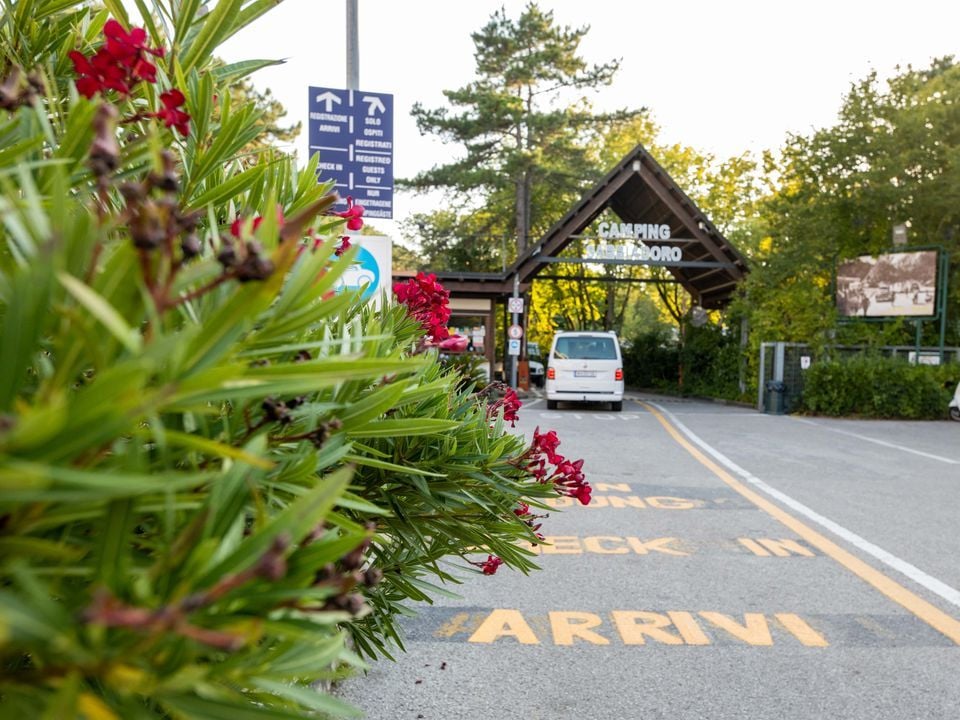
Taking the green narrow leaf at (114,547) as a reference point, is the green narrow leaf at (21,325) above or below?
above

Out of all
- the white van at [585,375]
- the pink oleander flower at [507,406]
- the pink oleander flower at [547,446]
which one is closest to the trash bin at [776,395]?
the white van at [585,375]

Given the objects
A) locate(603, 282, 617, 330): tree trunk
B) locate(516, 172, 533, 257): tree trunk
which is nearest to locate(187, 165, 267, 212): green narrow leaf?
locate(516, 172, 533, 257): tree trunk

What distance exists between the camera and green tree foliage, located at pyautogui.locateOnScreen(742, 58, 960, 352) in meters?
21.9

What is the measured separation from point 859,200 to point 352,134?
20178 millimetres

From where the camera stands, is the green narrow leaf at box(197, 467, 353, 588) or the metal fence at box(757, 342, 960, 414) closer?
the green narrow leaf at box(197, 467, 353, 588)

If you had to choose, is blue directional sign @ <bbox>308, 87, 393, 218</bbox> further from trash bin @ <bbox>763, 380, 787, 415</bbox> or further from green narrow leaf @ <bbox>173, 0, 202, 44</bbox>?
trash bin @ <bbox>763, 380, 787, 415</bbox>

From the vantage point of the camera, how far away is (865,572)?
16.3 ft

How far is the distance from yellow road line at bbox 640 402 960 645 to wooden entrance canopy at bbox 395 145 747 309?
1545 centimetres

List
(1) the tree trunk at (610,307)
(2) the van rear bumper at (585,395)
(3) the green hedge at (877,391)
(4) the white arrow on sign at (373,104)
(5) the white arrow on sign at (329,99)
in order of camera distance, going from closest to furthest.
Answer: (5) the white arrow on sign at (329,99), (4) the white arrow on sign at (373,104), (3) the green hedge at (877,391), (2) the van rear bumper at (585,395), (1) the tree trunk at (610,307)

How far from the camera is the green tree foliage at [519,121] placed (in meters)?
29.1

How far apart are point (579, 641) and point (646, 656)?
0.34 metres

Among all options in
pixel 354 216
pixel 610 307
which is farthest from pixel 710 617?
pixel 610 307

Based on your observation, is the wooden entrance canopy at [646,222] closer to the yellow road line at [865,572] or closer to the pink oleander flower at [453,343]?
the yellow road line at [865,572]

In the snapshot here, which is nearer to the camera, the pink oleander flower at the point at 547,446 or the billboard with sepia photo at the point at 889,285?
the pink oleander flower at the point at 547,446
